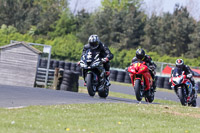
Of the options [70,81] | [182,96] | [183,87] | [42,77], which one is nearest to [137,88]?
[182,96]

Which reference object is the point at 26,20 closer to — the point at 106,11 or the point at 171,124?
the point at 106,11

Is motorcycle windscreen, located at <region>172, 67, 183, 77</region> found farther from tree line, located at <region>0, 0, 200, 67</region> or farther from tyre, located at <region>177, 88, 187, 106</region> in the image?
tree line, located at <region>0, 0, 200, 67</region>

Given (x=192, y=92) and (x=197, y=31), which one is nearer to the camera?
(x=192, y=92)

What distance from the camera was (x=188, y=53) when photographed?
58500 millimetres

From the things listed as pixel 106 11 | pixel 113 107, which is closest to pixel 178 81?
pixel 113 107

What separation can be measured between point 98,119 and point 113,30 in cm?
5718

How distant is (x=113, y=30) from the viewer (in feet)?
216

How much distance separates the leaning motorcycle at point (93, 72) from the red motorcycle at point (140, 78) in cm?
90

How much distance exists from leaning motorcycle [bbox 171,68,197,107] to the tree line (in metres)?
30.6

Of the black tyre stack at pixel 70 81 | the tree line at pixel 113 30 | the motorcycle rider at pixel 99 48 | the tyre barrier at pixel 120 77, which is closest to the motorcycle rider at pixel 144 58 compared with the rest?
the motorcycle rider at pixel 99 48

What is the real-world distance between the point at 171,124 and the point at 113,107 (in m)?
2.14

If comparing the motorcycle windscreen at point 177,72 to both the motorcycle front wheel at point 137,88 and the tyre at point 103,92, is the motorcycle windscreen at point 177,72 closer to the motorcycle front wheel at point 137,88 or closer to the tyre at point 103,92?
the motorcycle front wheel at point 137,88

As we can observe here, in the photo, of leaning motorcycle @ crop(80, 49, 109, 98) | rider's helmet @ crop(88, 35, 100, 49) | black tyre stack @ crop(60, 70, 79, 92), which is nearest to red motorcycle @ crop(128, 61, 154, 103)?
leaning motorcycle @ crop(80, 49, 109, 98)

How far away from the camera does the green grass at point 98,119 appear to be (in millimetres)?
7605
